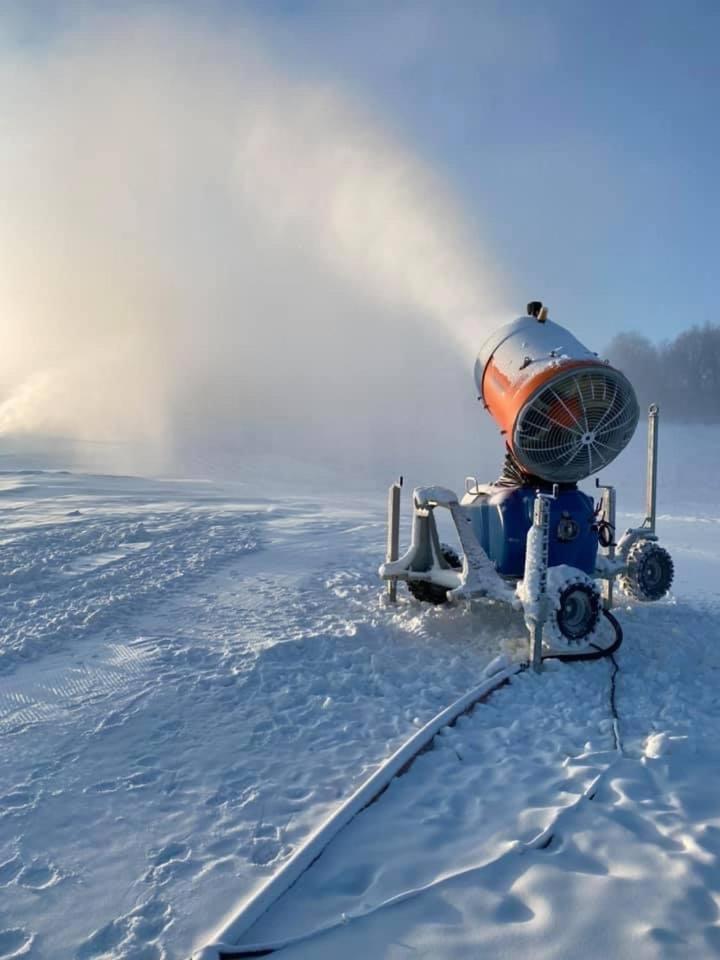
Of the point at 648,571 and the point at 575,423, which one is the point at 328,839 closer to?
the point at 575,423

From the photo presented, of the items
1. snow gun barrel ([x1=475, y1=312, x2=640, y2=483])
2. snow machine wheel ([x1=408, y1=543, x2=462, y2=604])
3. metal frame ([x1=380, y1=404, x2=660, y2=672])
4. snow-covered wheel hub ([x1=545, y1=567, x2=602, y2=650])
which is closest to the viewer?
metal frame ([x1=380, y1=404, x2=660, y2=672])

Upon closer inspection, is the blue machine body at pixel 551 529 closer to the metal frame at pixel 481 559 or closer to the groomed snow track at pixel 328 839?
the metal frame at pixel 481 559

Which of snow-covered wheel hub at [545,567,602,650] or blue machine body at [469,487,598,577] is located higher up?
blue machine body at [469,487,598,577]

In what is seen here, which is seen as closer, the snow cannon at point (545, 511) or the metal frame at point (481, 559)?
the metal frame at point (481, 559)

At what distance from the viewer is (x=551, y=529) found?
264 inches

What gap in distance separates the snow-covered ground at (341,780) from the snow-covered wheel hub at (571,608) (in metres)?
0.27

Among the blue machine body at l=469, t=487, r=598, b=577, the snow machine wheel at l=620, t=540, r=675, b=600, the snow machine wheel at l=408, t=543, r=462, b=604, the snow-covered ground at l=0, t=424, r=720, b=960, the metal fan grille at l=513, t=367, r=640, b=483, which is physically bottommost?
the snow-covered ground at l=0, t=424, r=720, b=960

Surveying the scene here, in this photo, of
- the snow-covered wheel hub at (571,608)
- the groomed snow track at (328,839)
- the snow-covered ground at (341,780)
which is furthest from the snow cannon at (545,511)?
the groomed snow track at (328,839)

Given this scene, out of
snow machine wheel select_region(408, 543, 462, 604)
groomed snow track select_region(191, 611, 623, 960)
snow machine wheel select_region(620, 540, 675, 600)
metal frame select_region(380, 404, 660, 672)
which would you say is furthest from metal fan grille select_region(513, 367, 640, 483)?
→ groomed snow track select_region(191, 611, 623, 960)

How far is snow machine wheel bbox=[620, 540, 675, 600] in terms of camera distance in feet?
25.4

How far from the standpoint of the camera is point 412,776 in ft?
13.0

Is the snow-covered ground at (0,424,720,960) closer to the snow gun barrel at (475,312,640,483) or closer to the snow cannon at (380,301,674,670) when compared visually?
the snow cannon at (380,301,674,670)

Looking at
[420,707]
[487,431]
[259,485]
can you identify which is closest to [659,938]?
[420,707]

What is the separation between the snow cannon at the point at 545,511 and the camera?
5.99m
